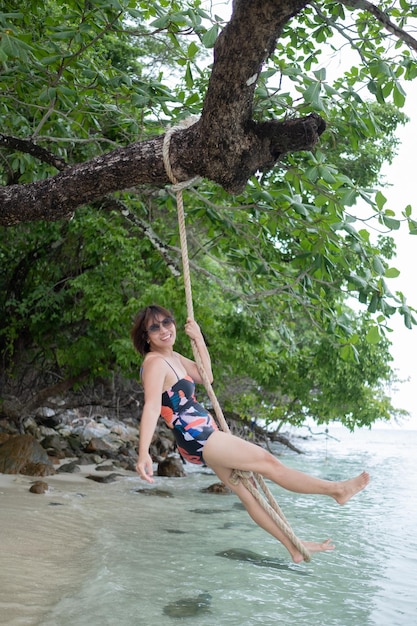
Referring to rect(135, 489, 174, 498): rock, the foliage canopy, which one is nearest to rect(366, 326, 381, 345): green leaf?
the foliage canopy

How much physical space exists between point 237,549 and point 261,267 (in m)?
2.75

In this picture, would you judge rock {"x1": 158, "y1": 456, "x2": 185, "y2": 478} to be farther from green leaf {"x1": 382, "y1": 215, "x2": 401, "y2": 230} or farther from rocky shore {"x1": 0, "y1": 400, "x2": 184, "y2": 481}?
green leaf {"x1": 382, "y1": 215, "x2": 401, "y2": 230}

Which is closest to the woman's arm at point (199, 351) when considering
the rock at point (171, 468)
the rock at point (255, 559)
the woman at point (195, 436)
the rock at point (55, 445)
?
the woman at point (195, 436)

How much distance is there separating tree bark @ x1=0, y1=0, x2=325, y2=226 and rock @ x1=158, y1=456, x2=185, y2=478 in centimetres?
810

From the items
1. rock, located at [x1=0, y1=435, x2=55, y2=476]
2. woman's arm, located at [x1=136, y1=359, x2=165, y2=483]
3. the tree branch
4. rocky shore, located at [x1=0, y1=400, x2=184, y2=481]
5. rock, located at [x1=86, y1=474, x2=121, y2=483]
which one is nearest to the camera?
woman's arm, located at [x1=136, y1=359, x2=165, y2=483]

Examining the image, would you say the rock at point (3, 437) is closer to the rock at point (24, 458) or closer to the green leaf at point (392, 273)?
the rock at point (24, 458)

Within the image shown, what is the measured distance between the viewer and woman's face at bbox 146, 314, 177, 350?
3.41 meters

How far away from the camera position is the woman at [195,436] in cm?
308

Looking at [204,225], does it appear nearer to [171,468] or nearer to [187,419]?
[187,419]

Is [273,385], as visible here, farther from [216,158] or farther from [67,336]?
[216,158]

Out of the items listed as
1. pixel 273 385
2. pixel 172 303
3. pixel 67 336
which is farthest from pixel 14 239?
pixel 273 385

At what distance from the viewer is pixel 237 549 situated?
6410 mm

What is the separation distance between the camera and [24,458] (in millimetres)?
9273

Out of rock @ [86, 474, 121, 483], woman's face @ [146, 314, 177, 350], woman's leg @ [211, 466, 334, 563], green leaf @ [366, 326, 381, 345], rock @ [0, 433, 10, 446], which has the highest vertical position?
green leaf @ [366, 326, 381, 345]
